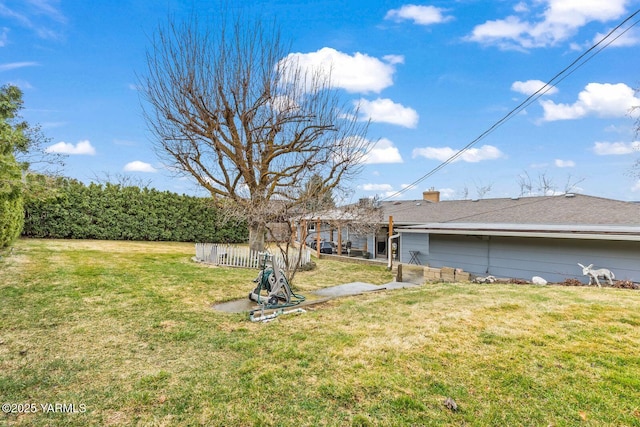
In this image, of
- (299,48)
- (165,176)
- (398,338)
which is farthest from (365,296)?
(165,176)

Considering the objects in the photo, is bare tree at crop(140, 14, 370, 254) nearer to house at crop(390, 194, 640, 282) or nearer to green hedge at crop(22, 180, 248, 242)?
green hedge at crop(22, 180, 248, 242)

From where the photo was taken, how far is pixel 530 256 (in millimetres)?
9750

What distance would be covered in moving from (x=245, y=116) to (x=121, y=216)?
35.8 feet

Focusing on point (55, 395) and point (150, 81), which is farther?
point (150, 81)

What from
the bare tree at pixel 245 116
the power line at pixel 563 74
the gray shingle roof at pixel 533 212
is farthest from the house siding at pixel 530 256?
the bare tree at pixel 245 116

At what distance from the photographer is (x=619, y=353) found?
11.5 feet

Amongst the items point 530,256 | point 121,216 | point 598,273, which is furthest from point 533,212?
point 121,216

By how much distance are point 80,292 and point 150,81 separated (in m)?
8.39

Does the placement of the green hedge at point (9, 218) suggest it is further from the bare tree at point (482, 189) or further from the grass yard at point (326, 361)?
the bare tree at point (482, 189)

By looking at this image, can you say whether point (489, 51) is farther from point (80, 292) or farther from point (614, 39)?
point (80, 292)

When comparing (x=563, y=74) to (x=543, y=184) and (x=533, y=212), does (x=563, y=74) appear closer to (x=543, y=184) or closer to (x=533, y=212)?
(x=533, y=212)

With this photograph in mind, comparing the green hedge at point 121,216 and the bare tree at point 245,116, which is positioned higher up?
the bare tree at point 245,116

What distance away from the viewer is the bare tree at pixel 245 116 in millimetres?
11055

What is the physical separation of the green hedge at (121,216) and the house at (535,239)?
376 inches
